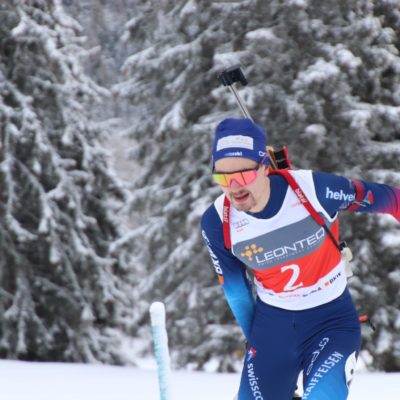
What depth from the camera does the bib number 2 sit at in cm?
361

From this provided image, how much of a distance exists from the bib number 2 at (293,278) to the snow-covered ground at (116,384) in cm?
304

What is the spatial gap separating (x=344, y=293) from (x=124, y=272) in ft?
39.4

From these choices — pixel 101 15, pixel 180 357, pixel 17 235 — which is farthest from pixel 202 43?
pixel 101 15

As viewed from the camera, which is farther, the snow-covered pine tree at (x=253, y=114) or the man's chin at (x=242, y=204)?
the snow-covered pine tree at (x=253, y=114)

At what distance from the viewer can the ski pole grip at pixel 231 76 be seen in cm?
448

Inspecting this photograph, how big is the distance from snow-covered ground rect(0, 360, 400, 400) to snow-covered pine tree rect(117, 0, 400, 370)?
3872 mm

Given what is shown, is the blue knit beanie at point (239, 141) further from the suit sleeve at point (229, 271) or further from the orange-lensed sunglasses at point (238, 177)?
the suit sleeve at point (229, 271)

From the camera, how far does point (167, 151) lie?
13.7 meters

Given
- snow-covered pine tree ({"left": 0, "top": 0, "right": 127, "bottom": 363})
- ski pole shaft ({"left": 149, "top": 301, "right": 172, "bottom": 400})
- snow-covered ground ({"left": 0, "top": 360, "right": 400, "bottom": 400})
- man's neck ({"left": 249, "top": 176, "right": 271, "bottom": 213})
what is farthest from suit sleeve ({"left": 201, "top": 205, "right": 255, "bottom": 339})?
snow-covered pine tree ({"left": 0, "top": 0, "right": 127, "bottom": 363})

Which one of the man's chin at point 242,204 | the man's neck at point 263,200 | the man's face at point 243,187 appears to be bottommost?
the man's neck at point 263,200

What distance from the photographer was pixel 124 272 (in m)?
15.5

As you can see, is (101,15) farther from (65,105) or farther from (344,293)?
(344,293)

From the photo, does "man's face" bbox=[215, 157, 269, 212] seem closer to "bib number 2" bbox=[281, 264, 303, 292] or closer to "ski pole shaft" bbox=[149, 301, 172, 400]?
"bib number 2" bbox=[281, 264, 303, 292]

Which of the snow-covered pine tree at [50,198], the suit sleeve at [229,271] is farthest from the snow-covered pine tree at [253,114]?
the suit sleeve at [229,271]
